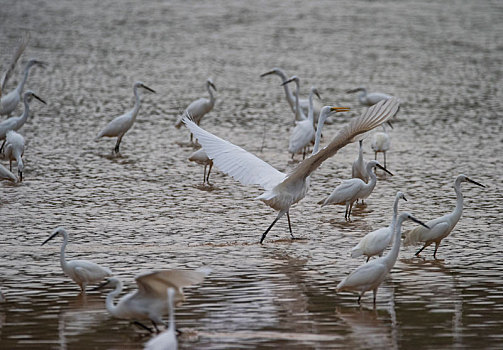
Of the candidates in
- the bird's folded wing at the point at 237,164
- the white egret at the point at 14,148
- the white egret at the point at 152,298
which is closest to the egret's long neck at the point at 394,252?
the white egret at the point at 152,298

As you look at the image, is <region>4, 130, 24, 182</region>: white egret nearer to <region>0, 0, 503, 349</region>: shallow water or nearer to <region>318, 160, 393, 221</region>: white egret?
<region>0, 0, 503, 349</region>: shallow water

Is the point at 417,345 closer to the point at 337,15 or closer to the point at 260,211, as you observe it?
the point at 260,211

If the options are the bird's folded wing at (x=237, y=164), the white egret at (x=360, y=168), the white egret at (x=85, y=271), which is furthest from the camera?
the white egret at (x=360, y=168)

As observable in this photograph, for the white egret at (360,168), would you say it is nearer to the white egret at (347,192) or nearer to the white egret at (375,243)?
the white egret at (347,192)

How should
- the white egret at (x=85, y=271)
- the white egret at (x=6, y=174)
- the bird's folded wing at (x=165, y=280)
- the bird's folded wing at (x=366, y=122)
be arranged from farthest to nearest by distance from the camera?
1. the white egret at (x=6, y=174)
2. the bird's folded wing at (x=366, y=122)
3. the white egret at (x=85, y=271)
4. the bird's folded wing at (x=165, y=280)

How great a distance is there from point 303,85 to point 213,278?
1253 cm

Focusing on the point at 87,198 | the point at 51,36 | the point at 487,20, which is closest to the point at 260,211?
the point at 87,198

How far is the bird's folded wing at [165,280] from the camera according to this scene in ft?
21.3

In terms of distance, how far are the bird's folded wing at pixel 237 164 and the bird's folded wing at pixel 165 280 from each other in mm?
3387

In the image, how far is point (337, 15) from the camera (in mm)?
31594

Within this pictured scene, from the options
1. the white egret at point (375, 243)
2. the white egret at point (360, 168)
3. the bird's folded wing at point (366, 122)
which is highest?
the bird's folded wing at point (366, 122)

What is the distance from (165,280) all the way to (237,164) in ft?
12.2

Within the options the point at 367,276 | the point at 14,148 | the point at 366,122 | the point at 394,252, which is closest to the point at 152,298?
the point at 367,276

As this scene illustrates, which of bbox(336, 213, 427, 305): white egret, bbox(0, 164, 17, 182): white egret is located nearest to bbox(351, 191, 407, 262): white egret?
bbox(336, 213, 427, 305): white egret
